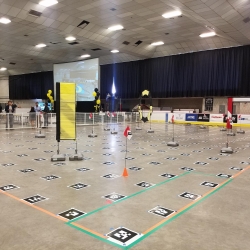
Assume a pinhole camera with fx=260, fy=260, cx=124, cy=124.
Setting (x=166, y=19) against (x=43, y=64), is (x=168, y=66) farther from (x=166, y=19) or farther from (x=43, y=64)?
(x=43, y=64)

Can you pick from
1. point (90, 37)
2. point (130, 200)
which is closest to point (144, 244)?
point (130, 200)

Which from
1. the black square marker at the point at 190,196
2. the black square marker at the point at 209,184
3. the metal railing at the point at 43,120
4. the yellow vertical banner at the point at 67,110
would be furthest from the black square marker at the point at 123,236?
the metal railing at the point at 43,120

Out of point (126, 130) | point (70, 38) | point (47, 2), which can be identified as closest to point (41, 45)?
point (70, 38)

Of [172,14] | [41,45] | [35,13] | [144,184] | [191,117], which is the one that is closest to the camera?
[144,184]

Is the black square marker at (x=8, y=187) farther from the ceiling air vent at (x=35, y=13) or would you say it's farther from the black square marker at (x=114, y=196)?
the ceiling air vent at (x=35, y=13)

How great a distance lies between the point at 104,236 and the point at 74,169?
2716 mm

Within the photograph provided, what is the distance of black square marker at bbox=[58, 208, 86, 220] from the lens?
9.19 ft

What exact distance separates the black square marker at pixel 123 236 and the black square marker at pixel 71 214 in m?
0.55

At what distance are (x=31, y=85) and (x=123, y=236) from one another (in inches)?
1427

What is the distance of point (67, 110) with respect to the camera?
18.8ft

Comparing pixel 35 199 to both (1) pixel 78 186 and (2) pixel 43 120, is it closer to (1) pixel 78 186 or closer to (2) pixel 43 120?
(1) pixel 78 186

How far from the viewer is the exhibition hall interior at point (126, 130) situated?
2.63 meters

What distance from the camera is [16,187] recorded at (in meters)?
3.84

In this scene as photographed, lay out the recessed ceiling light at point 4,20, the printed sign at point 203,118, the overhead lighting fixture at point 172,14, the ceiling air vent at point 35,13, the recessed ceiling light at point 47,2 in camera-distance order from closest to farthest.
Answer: the recessed ceiling light at point 47,2 → the ceiling air vent at point 35,13 → the overhead lighting fixture at point 172,14 → the recessed ceiling light at point 4,20 → the printed sign at point 203,118
